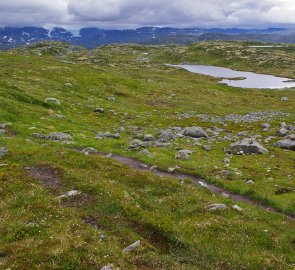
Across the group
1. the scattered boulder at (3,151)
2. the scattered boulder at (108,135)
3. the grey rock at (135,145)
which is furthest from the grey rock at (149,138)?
the scattered boulder at (3,151)

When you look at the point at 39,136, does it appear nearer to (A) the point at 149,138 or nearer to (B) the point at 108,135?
(B) the point at 108,135

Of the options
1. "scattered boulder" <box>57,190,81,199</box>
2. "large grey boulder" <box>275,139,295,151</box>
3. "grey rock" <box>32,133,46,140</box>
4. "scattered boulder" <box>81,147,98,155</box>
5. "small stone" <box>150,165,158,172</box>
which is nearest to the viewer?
"scattered boulder" <box>57,190,81,199</box>

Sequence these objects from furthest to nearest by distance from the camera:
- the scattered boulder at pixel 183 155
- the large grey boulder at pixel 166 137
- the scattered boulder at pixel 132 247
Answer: the large grey boulder at pixel 166 137 < the scattered boulder at pixel 183 155 < the scattered boulder at pixel 132 247

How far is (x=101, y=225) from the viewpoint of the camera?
18.4 meters

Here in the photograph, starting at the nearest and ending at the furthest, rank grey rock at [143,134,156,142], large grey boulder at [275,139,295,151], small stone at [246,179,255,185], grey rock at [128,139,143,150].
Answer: small stone at [246,179,255,185] < grey rock at [128,139,143,150] < grey rock at [143,134,156,142] < large grey boulder at [275,139,295,151]

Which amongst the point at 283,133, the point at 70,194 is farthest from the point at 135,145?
the point at 283,133

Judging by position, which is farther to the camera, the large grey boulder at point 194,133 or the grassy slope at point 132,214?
the large grey boulder at point 194,133

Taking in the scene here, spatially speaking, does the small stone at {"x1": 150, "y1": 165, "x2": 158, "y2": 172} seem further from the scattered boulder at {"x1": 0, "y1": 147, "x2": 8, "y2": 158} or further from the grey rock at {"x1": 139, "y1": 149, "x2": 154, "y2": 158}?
the scattered boulder at {"x1": 0, "y1": 147, "x2": 8, "y2": 158}

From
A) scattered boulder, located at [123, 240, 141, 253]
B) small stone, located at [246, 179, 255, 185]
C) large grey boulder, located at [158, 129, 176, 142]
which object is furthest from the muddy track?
scattered boulder, located at [123, 240, 141, 253]

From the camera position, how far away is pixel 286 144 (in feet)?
145

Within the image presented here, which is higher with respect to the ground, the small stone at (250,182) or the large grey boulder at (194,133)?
the small stone at (250,182)

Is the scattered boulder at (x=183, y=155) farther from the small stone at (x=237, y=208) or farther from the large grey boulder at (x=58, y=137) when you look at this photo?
the small stone at (x=237, y=208)

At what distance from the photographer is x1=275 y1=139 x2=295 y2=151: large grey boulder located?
144 ft

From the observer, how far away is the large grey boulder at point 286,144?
43938 millimetres
